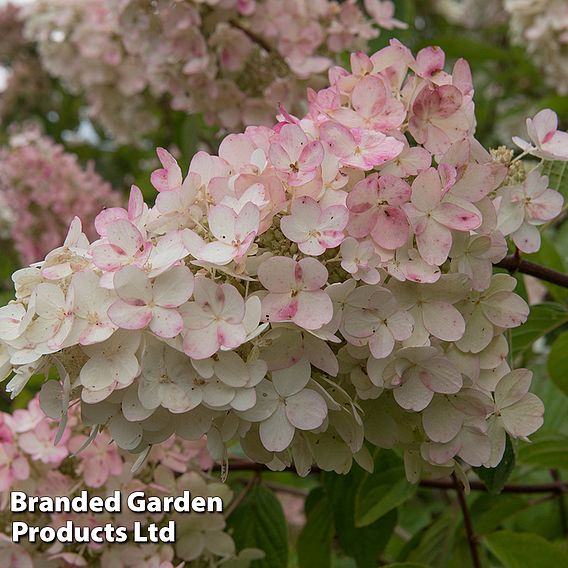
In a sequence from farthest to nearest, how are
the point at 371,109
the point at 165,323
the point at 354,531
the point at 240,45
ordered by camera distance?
the point at 240,45 < the point at 354,531 < the point at 371,109 < the point at 165,323

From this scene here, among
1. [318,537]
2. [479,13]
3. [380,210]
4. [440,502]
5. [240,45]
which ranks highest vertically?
[380,210]

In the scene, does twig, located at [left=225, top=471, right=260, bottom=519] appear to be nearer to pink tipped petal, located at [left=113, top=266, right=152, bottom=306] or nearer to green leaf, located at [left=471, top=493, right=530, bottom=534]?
green leaf, located at [left=471, top=493, right=530, bottom=534]

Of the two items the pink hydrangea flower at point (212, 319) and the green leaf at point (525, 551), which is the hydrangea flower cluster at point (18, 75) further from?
the pink hydrangea flower at point (212, 319)

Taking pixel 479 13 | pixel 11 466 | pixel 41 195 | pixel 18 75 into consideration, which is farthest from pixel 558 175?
pixel 479 13

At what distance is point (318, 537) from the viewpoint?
1.01 metres

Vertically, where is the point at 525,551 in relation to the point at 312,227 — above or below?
below

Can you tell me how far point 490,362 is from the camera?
583 mm

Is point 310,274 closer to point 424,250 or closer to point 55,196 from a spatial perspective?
point 424,250

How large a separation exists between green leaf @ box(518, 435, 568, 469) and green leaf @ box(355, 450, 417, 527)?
0.15 meters

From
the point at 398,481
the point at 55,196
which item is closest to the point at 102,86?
the point at 55,196

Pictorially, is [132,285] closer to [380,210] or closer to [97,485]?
[380,210]

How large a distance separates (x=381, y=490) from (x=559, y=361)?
23 cm

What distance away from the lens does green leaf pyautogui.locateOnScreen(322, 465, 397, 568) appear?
0.95 meters

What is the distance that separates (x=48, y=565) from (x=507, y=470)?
1.44ft
